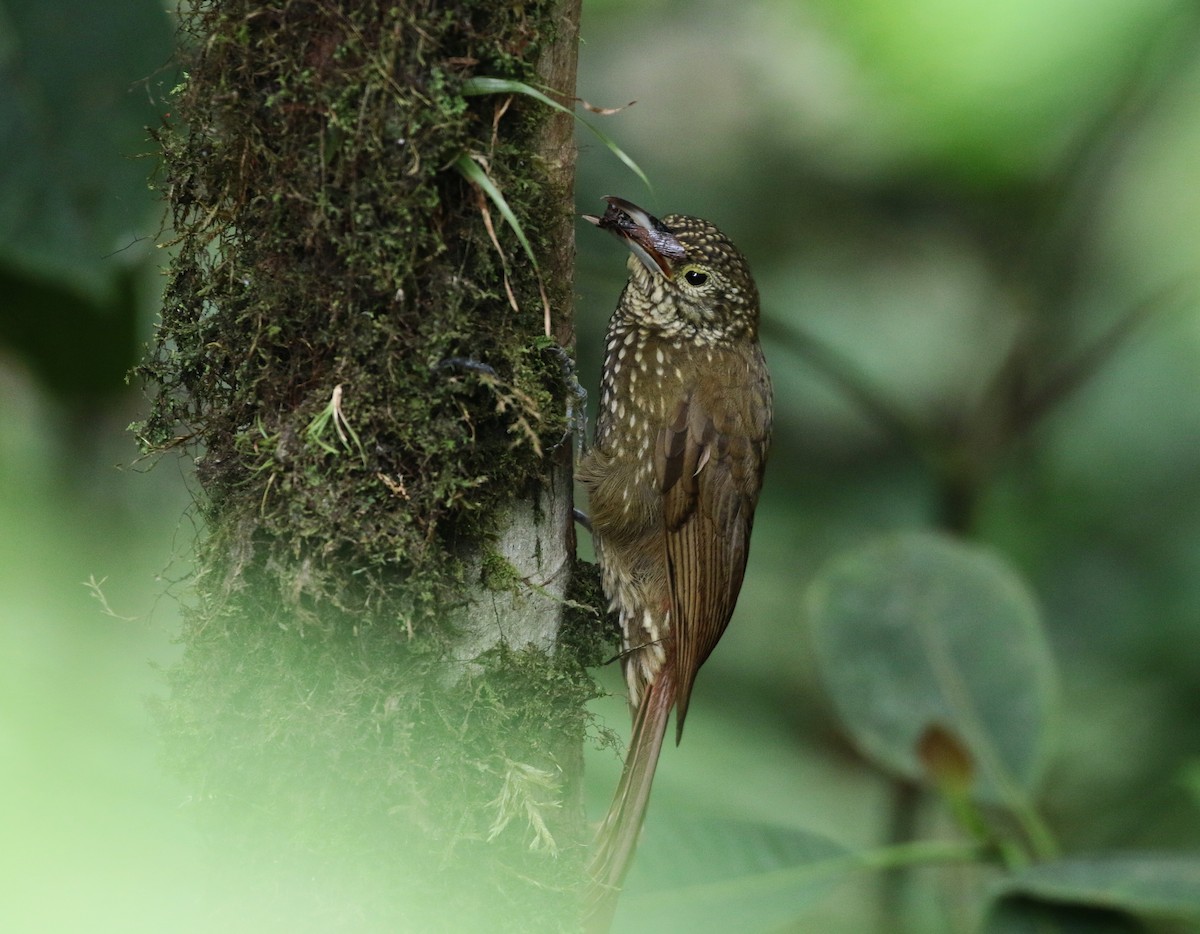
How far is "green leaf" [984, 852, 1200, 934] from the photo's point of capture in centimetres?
230

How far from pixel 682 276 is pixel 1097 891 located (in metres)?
1.69

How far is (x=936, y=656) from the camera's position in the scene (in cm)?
295

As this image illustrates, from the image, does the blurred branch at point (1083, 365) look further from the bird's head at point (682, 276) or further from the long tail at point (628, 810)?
the long tail at point (628, 810)

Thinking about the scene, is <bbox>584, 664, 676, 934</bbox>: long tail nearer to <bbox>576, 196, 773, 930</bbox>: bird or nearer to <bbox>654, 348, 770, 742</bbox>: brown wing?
<bbox>576, 196, 773, 930</bbox>: bird

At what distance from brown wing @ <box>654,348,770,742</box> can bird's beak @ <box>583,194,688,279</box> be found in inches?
13.3

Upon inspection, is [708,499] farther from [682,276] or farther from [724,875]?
[724,875]

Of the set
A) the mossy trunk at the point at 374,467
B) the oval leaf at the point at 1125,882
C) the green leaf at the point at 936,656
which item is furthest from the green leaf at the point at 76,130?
the oval leaf at the point at 1125,882

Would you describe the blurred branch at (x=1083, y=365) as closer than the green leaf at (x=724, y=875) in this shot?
No

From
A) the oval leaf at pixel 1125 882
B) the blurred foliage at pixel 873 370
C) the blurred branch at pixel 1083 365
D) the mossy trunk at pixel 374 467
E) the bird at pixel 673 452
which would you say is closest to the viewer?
the mossy trunk at pixel 374 467

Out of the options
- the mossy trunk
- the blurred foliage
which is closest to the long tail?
the blurred foliage

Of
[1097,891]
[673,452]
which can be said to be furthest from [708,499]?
[1097,891]

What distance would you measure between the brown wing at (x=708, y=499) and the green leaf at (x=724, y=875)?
1.36 ft

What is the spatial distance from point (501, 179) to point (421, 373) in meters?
0.34

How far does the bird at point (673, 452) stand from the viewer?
2797mm
